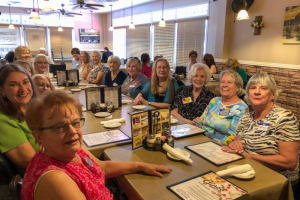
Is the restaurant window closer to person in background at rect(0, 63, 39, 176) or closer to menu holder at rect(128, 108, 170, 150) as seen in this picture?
person in background at rect(0, 63, 39, 176)

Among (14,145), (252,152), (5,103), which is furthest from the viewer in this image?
(252,152)

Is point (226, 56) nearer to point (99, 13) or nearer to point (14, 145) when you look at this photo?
point (14, 145)

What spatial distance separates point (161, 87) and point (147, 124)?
162 centimetres

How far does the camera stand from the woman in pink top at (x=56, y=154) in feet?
2.63

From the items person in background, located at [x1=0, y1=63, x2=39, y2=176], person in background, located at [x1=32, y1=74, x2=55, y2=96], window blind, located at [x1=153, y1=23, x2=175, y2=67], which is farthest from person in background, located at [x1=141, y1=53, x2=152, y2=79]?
person in background, located at [x1=0, y1=63, x2=39, y2=176]

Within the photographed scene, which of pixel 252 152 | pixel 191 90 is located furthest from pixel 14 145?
pixel 191 90

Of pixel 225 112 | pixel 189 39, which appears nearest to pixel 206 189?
pixel 225 112

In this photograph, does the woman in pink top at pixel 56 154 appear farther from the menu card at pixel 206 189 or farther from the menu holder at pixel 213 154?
the menu holder at pixel 213 154

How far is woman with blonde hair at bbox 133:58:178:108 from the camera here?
3004 millimetres

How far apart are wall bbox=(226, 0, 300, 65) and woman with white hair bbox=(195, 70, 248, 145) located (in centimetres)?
311

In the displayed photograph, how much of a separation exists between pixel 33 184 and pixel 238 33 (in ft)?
19.3

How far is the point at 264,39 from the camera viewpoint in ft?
16.4

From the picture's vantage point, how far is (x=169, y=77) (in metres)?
3.08

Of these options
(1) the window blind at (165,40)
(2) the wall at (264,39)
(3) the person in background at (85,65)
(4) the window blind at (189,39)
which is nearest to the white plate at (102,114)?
(3) the person in background at (85,65)
